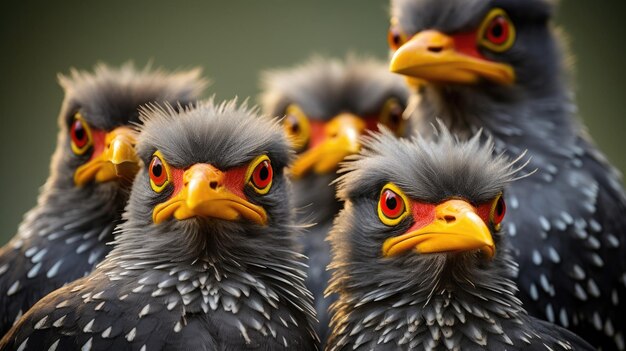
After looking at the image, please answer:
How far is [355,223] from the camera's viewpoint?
136 inches

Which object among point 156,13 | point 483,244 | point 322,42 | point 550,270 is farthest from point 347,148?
point 156,13

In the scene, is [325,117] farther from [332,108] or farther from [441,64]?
[441,64]

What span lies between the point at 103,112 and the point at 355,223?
1013mm

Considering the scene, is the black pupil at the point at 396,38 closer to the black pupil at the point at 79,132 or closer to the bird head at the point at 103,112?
the bird head at the point at 103,112

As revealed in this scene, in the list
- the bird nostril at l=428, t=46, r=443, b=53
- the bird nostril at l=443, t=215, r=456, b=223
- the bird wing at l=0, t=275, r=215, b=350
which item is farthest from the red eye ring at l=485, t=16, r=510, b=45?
the bird wing at l=0, t=275, r=215, b=350

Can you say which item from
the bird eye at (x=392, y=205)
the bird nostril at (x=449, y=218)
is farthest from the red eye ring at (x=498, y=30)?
the bird nostril at (x=449, y=218)

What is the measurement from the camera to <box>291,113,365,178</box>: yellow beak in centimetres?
439

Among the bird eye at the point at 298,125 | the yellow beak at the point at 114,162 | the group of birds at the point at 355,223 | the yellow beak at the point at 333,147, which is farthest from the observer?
the bird eye at the point at 298,125

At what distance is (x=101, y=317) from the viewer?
3.08 metres

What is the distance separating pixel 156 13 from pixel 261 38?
0.94 meters

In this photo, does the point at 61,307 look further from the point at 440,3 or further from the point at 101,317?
the point at 440,3

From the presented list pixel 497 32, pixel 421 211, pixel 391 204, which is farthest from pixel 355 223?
pixel 497 32

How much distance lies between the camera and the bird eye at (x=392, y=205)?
3.31 meters

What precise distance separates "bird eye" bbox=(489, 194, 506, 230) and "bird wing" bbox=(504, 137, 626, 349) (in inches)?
18.8
